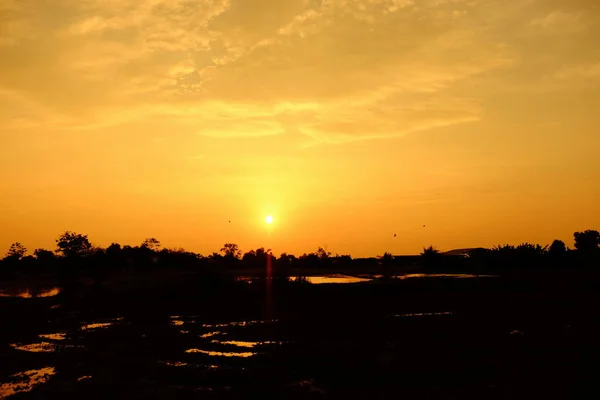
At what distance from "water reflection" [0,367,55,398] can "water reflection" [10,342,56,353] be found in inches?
157

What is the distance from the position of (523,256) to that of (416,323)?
50.3 metres

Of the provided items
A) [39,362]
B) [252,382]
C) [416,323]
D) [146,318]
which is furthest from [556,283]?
[39,362]

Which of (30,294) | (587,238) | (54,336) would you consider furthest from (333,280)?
(587,238)

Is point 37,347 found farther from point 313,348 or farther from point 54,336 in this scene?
point 313,348

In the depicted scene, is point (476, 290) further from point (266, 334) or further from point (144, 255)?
point (144, 255)

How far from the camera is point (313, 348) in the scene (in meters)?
20.8

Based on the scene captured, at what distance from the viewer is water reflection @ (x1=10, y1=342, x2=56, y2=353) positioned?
2239cm

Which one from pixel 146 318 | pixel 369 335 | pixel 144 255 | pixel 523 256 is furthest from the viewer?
pixel 144 255

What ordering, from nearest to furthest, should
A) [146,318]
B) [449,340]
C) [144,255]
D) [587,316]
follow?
[449,340]
[587,316]
[146,318]
[144,255]

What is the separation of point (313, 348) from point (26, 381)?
10.1 m

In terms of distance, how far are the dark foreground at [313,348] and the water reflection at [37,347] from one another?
56mm

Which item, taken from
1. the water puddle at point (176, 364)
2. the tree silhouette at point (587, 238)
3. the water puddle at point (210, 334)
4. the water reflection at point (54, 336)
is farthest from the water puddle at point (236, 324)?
the tree silhouette at point (587, 238)

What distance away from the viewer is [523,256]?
233 ft

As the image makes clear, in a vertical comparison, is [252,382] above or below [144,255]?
below
